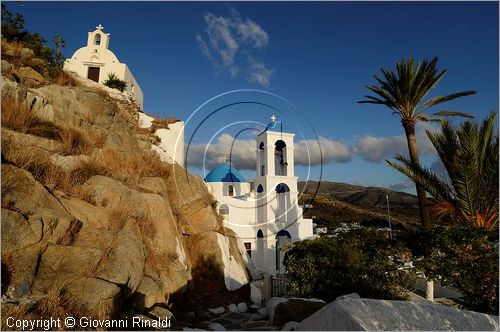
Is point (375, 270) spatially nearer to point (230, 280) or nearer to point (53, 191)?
point (230, 280)

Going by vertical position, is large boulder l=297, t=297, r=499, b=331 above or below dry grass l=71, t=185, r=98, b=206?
below

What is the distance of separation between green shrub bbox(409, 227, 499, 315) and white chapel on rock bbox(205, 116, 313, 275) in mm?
16753

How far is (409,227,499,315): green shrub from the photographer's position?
29.5 feet

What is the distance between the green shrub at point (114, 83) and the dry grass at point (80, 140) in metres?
12.5

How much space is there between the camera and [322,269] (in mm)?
10742

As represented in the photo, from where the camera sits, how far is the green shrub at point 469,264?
898cm

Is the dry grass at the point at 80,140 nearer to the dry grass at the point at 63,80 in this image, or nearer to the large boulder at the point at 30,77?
the large boulder at the point at 30,77

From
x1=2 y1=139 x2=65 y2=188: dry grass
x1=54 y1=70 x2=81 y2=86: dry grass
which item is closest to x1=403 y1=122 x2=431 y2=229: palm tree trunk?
x1=2 y1=139 x2=65 y2=188: dry grass

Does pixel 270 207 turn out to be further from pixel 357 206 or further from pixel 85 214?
pixel 357 206

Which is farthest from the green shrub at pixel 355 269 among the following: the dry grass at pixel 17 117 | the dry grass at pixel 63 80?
the dry grass at pixel 63 80

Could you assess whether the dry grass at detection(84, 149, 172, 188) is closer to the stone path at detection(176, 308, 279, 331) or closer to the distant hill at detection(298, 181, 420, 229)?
the stone path at detection(176, 308, 279, 331)

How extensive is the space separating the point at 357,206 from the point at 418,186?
7816 cm

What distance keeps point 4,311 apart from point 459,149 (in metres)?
13.7

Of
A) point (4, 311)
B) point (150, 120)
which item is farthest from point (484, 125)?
point (150, 120)
